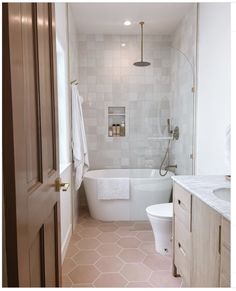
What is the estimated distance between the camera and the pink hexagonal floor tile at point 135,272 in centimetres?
222

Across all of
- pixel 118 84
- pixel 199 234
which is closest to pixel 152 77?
pixel 118 84

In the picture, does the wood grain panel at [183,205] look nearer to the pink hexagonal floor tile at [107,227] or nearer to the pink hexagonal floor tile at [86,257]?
the pink hexagonal floor tile at [86,257]

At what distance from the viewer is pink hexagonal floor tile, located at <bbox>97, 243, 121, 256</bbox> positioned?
2689 mm

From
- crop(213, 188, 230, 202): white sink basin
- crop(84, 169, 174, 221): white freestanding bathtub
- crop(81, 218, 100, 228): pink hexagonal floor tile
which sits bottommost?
crop(81, 218, 100, 228): pink hexagonal floor tile

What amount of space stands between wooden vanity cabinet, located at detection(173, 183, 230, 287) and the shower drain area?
0.26 metres

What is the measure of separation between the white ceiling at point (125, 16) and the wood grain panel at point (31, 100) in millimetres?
2352

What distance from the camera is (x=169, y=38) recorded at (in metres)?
4.16

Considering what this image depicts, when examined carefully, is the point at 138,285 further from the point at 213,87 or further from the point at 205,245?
the point at 213,87

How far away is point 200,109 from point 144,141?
992 millimetres

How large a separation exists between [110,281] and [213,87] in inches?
83.5

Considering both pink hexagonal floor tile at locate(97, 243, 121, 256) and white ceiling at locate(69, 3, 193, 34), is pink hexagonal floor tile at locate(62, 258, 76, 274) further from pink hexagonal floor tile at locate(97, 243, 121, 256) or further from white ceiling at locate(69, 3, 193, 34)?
white ceiling at locate(69, 3, 193, 34)

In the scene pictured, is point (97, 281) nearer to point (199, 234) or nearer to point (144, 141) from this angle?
point (199, 234)

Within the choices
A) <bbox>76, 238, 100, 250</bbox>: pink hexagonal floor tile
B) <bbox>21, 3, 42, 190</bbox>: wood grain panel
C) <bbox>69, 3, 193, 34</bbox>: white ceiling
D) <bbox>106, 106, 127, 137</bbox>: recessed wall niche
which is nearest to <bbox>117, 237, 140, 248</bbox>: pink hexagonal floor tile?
<bbox>76, 238, 100, 250</bbox>: pink hexagonal floor tile

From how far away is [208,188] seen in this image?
5.90 ft
